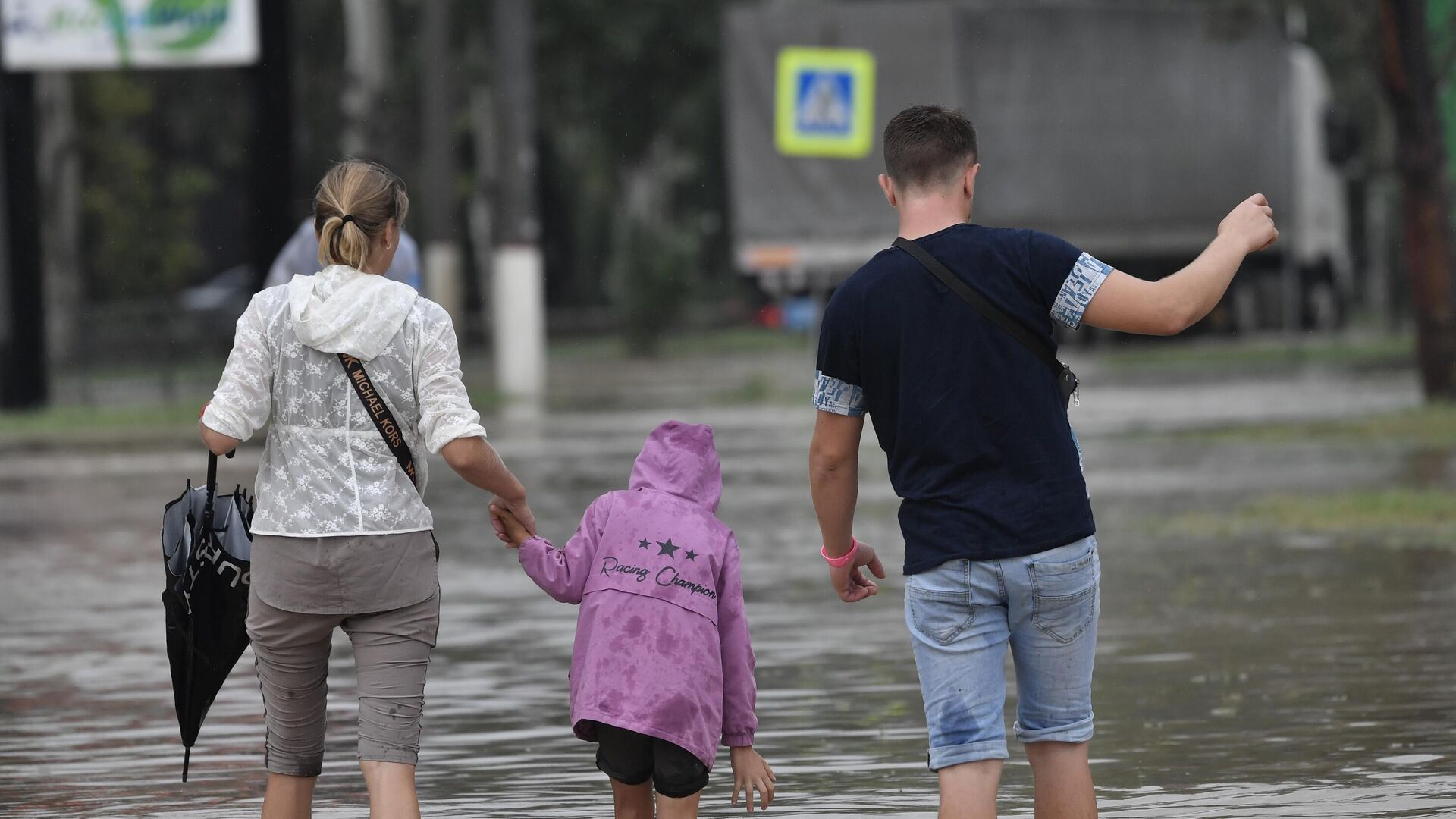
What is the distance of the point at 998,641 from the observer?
4918mm

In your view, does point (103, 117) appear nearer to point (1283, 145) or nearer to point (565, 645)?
point (1283, 145)

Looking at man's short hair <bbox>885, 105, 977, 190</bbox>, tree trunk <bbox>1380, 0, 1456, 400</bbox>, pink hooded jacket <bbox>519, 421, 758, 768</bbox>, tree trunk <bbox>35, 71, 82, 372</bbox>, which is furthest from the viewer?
tree trunk <bbox>35, 71, 82, 372</bbox>

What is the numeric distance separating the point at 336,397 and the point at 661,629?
33.5 inches

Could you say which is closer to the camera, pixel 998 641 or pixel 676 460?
pixel 998 641

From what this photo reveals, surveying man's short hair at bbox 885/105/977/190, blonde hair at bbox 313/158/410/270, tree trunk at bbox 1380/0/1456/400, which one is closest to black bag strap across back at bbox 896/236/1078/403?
man's short hair at bbox 885/105/977/190

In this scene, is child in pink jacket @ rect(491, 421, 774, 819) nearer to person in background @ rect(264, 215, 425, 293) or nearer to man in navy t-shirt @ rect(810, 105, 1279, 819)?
man in navy t-shirt @ rect(810, 105, 1279, 819)

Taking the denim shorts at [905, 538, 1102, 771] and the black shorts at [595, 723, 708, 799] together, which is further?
the black shorts at [595, 723, 708, 799]

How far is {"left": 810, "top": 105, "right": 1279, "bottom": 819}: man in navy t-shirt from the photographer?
191 inches

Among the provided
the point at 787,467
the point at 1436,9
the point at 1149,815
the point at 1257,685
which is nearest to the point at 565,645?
the point at 1257,685

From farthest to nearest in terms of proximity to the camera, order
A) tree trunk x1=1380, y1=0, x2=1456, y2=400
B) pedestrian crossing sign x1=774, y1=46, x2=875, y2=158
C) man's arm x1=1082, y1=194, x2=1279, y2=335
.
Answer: pedestrian crossing sign x1=774, y1=46, x2=875, y2=158 → tree trunk x1=1380, y1=0, x2=1456, y2=400 → man's arm x1=1082, y1=194, x2=1279, y2=335

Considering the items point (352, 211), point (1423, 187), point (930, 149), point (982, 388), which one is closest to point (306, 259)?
point (352, 211)

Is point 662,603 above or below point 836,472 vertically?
below

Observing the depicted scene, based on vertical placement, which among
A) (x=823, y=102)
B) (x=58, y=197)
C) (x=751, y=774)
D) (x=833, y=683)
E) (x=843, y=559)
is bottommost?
(x=833, y=683)

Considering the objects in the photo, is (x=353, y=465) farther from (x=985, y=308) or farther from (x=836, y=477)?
(x=985, y=308)
